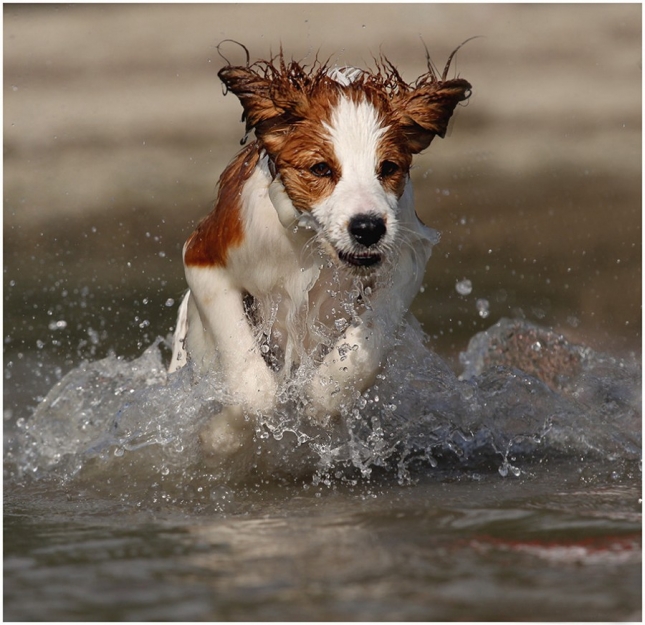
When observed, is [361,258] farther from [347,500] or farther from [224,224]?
[347,500]

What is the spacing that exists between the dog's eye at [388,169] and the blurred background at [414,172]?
12.1 ft

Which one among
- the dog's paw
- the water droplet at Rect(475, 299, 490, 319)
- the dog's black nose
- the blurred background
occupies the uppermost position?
the blurred background

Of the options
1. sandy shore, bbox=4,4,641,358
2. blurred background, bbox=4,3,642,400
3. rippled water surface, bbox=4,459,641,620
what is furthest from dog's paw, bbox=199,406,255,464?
sandy shore, bbox=4,4,641,358

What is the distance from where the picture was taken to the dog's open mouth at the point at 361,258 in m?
4.12

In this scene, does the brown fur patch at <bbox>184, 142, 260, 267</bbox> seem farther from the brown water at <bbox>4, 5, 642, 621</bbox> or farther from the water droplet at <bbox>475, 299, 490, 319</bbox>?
the water droplet at <bbox>475, 299, 490, 319</bbox>

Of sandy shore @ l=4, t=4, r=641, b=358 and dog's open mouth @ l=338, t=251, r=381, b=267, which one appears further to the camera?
sandy shore @ l=4, t=4, r=641, b=358

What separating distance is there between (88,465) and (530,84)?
7.71 m

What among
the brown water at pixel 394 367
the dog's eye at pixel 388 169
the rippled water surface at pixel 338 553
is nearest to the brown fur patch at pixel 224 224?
the dog's eye at pixel 388 169

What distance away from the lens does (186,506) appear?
4328mm

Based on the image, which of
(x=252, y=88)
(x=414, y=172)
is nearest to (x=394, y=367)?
(x=252, y=88)

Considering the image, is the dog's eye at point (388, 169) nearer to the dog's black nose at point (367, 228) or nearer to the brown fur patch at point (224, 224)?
the dog's black nose at point (367, 228)

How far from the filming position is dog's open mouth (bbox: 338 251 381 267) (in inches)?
162

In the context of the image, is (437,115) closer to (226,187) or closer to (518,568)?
(226,187)

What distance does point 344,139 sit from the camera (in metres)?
4.18
